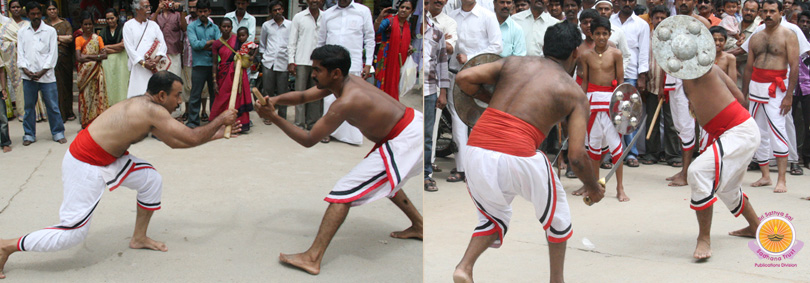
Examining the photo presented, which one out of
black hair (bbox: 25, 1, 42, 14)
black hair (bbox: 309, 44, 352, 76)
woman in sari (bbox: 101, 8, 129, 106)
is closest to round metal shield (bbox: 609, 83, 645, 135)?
black hair (bbox: 309, 44, 352, 76)

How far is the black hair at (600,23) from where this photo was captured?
3.27 m

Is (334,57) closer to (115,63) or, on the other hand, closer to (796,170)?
(115,63)

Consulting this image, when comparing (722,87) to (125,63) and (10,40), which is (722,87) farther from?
(10,40)

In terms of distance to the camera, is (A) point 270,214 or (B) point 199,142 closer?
(B) point 199,142

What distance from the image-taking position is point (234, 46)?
20.6ft

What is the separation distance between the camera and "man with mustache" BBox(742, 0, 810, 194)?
5000 mm

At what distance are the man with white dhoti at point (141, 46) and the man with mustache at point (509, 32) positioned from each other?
3855 mm

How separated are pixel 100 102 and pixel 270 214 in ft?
8.02

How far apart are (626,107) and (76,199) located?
2.65 m

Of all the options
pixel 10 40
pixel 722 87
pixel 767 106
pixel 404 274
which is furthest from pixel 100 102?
pixel 767 106

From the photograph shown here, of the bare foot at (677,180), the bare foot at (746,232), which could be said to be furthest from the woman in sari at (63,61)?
the bare foot at (746,232)

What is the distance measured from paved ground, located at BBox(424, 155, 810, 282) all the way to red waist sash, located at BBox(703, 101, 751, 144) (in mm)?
354

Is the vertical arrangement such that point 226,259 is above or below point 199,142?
below

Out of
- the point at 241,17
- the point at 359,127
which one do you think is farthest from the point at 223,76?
the point at 359,127
